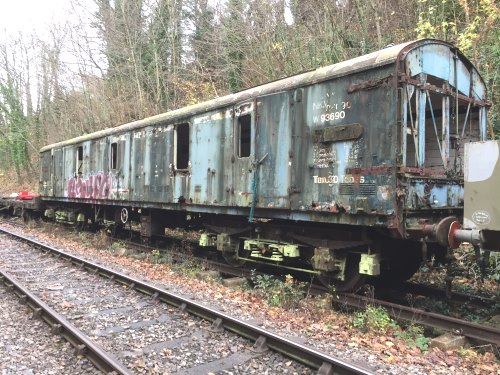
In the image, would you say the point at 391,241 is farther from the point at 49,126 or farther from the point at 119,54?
the point at 49,126

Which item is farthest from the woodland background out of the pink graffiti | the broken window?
the pink graffiti

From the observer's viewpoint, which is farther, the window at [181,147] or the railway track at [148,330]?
the window at [181,147]

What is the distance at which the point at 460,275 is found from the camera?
8.20 metres

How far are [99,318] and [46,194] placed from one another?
47.4 ft

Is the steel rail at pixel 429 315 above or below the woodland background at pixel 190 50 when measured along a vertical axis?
below

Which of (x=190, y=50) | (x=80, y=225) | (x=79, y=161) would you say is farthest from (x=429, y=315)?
(x=190, y=50)

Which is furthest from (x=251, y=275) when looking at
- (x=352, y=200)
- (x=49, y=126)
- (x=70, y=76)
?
(x=49, y=126)

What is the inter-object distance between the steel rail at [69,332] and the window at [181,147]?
4392 mm

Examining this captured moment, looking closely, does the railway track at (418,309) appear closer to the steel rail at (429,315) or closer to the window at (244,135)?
the steel rail at (429,315)

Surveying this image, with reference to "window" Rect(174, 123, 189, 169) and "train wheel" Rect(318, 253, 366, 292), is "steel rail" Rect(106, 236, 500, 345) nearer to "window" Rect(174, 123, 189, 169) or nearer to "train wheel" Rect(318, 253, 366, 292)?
"train wheel" Rect(318, 253, 366, 292)

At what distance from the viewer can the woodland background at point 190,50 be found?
1246 cm

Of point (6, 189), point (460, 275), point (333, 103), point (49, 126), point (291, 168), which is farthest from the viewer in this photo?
point (6, 189)

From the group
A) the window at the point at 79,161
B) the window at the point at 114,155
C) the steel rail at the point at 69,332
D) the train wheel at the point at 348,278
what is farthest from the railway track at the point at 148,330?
the window at the point at 79,161

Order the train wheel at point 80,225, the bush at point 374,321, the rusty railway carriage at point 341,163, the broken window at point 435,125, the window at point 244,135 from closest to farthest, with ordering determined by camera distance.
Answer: the bush at point 374,321 < the rusty railway carriage at point 341,163 < the broken window at point 435,125 < the window at point 244,135 < the train wheel at point 80,225
